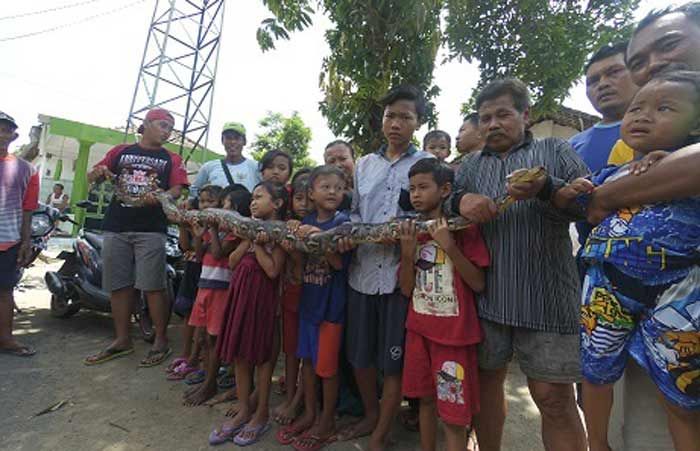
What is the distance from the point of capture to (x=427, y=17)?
4441 millimetres

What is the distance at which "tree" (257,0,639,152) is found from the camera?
4473 millimetres

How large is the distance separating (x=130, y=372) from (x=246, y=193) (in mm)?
1966

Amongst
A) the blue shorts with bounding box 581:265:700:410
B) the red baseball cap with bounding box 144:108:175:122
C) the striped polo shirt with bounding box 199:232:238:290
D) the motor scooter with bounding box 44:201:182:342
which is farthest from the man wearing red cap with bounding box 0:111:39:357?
the blue shorts with bounding box 581:265:700:410

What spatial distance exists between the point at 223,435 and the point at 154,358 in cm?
161

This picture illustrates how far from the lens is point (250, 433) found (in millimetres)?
2404

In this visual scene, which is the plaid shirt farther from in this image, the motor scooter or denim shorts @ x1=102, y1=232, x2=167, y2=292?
the motor scooter

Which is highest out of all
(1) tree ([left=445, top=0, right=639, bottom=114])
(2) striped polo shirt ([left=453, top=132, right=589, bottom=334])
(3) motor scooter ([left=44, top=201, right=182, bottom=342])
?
(1) tree ([left=445, top=0, right=639, bottom=114])

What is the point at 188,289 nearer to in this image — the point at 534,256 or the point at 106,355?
the point at 106,355

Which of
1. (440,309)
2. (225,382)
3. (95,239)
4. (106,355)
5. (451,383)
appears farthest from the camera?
(95,239)

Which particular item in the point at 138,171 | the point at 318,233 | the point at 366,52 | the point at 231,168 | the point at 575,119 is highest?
the point at 575,119

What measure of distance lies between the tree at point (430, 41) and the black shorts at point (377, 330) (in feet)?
9.47

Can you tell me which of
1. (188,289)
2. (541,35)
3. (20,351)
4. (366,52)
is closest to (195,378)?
(188,289)

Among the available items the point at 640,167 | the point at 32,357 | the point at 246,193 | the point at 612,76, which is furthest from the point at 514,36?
the point at 32,357

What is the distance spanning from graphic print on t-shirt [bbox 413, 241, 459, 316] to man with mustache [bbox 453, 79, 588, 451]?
0.16m
